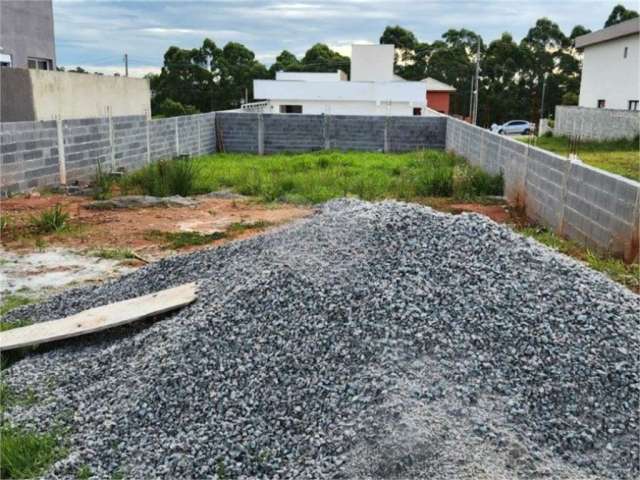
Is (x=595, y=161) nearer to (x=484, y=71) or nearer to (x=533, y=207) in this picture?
(x=533, y=207)

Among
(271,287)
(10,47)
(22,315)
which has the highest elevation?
(10,47)

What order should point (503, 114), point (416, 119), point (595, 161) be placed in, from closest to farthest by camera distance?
point (595, 161) → point (416, 119) → point (503, 114)

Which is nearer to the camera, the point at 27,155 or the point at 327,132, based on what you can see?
the point at 27,155

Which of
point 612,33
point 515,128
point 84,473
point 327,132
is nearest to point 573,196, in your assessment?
point 84,473

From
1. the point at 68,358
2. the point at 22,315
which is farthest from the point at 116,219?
the point at 68,358

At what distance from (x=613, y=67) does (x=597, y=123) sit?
15.3 ft

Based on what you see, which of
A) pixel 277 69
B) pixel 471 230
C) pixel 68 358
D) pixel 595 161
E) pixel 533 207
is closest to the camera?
pixel 68 358

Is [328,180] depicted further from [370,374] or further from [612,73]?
[612,73]

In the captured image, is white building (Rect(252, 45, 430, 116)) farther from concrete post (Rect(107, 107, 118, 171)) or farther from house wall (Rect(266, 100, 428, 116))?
concrete post (Rect(107, 107, 118, 171))

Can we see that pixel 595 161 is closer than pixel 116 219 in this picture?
No

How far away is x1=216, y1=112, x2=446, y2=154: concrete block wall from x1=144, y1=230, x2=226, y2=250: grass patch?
11175mm

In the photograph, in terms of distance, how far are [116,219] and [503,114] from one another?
38.2 metres

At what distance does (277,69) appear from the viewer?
46156mm

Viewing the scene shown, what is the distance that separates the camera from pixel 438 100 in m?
40.8
